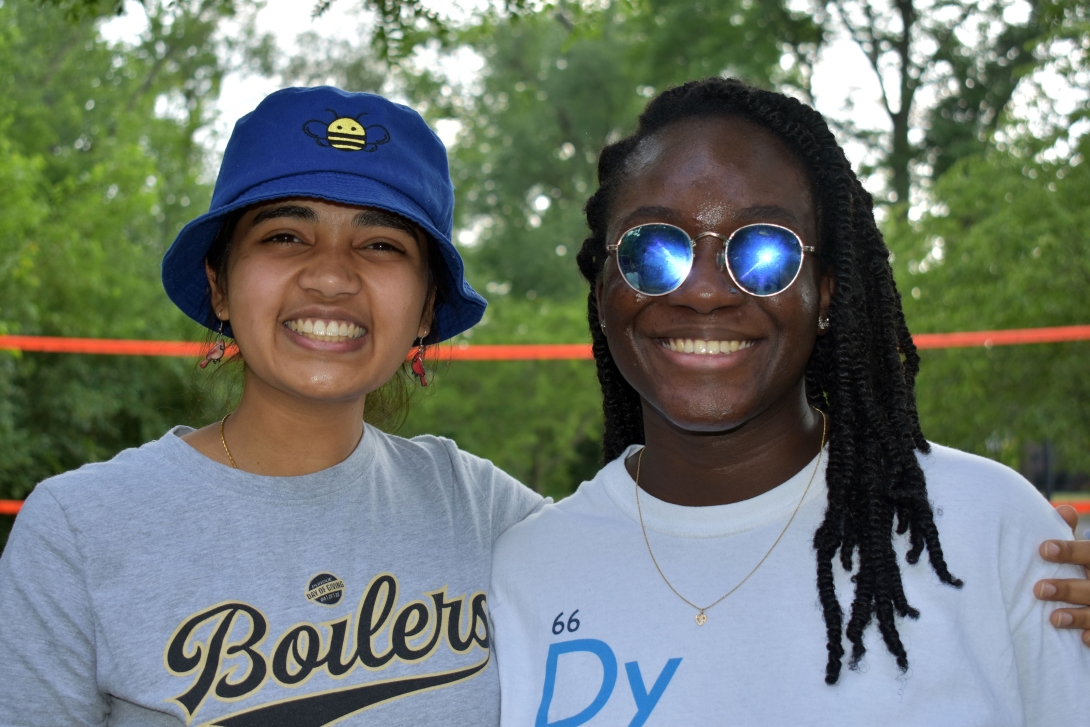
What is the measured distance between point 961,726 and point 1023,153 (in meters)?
9.26

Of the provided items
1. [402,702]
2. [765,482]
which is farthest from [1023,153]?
[402,702]

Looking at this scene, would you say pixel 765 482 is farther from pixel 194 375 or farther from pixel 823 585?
pixel 194 375

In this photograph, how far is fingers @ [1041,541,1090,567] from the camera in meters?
1.74

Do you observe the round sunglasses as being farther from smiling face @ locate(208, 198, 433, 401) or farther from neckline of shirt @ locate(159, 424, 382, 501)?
neckline of shirt @ locate(159, 424, 382, 501)

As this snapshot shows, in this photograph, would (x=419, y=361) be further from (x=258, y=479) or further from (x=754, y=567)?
(x=754, y=567)

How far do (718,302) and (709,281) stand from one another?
0.04m

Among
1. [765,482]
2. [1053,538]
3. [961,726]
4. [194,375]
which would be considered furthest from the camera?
[194,375]

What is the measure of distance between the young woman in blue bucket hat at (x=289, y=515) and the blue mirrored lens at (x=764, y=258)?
66 centimetres

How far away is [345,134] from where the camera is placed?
6.90ft

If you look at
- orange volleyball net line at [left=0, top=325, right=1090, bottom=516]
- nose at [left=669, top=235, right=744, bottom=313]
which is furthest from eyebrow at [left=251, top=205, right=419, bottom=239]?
orange volleyball net line at [left=0, top=325, right=1090, bottom=516]

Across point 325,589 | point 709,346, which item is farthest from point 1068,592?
point 325,589

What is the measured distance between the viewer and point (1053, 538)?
5.83 feet

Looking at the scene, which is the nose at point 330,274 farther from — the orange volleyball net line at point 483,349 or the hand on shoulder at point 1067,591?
the orange volleyball net line at point 483,349

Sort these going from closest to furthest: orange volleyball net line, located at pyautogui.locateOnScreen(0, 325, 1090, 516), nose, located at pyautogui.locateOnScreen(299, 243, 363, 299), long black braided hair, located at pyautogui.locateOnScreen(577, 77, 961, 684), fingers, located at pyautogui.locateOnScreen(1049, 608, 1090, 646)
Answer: fingers, located at pyautogui.locateOnScreen(1049, 608, 1090, 646), long black braided hair, located at pyautogui.locateOnScreen(577, 77, 961, 684), nose, located at pyautogui.locateOnScreen(299, 243, 363, 299), orange volleyball net line, located at pyautogui.locateOnScreen(0, 325, 1090, 516)
